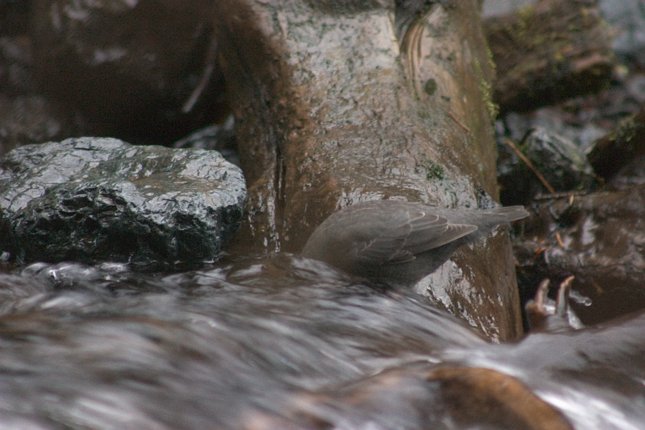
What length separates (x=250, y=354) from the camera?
274cm

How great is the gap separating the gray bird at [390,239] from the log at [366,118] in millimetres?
117

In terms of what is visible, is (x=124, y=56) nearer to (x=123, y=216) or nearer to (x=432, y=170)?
(x=123, y=216)

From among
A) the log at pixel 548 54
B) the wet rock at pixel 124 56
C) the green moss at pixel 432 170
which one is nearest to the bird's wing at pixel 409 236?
the green moss at pixel 432 170

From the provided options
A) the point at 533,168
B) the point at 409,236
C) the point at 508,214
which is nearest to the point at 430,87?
the point at 508,214

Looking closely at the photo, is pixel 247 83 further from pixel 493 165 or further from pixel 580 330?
pixel 580 330

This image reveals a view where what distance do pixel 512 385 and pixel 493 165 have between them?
269 centimetres

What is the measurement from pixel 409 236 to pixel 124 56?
306 cm

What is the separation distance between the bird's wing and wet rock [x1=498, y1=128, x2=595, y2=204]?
2090 mm

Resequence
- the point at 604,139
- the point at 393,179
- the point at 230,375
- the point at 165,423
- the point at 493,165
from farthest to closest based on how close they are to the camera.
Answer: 1. the point at 604,139
2. the point at 493,165
3. the point at 393,179
4. the point at 230,375
5. the point at 165,423

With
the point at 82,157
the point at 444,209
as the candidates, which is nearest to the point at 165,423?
the point at 444,209

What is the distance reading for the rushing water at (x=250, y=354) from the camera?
2.25 metres

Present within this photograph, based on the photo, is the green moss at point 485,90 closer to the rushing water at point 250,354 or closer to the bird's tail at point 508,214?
the bird's tail at point 508,214

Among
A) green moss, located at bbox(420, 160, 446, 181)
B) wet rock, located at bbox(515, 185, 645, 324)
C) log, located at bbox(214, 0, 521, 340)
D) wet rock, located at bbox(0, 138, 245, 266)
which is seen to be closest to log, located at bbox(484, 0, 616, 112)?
log, located at bbox(214, 0, 521, 340)

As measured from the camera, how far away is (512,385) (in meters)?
2.31
